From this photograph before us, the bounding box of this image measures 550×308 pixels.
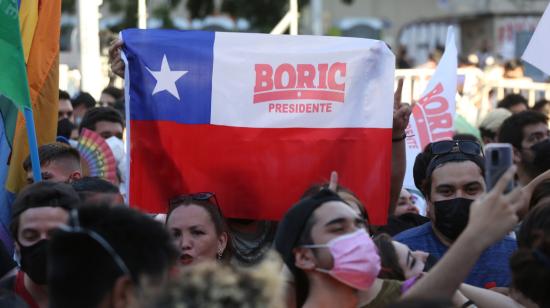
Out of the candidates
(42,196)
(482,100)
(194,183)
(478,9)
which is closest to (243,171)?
(194,183)

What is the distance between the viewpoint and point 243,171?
629 centimetres

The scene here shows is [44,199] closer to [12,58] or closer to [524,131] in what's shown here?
[12,58]

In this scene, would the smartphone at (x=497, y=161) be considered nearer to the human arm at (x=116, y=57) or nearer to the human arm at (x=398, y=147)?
the human arm at (x=398, y=147)

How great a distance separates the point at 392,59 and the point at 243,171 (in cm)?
95

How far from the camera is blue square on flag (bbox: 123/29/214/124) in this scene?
6414mm

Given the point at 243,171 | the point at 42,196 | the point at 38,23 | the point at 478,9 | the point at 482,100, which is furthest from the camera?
the point at 478,9

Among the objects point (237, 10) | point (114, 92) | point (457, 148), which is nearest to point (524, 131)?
point (457, 148)

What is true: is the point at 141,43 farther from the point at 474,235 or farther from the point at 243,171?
the point at 474,235

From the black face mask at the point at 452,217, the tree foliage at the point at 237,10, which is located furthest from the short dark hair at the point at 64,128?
the tree foliage at the point at 237,10

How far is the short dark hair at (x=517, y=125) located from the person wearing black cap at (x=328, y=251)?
4331mm

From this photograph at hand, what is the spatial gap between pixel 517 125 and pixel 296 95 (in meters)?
2.99

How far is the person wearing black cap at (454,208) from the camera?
18.4 ft

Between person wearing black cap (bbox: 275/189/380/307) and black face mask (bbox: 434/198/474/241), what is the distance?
46.6 inches

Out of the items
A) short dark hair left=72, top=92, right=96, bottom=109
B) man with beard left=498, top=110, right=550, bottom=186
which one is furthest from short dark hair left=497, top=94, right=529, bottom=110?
short dark hair left=72, top=92, right=96, bottom=109
